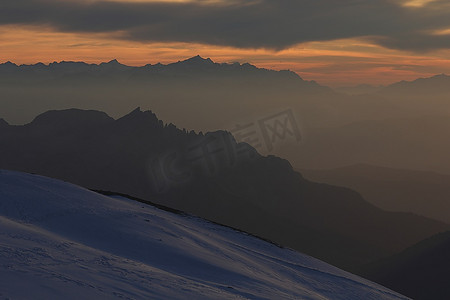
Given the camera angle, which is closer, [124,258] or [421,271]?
[124,258]

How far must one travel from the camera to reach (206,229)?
36875mm

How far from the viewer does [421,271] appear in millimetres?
136000

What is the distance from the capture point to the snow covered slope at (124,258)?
15.0m

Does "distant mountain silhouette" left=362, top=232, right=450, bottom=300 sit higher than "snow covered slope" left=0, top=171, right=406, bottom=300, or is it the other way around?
"snow covered slope" left=0, top=171, right=406, bottom=300

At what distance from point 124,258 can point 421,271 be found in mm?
133778

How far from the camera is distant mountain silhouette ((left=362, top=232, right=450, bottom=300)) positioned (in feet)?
409

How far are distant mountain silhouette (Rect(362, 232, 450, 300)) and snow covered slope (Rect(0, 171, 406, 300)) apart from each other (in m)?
104

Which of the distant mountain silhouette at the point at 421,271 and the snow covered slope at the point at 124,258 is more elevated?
the snow covered slope at the point at 124,258

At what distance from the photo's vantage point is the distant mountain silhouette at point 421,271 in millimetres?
124625

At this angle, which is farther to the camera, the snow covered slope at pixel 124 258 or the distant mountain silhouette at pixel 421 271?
the distant mountain silhouette at pixel 421 271

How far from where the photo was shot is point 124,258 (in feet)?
67.7

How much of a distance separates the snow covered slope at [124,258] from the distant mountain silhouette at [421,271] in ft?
340

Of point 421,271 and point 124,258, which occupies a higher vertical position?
point 124,258

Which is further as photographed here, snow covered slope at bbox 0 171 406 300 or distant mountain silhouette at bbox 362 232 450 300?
distant mountain silhouette at bbox 362 232 450 300
